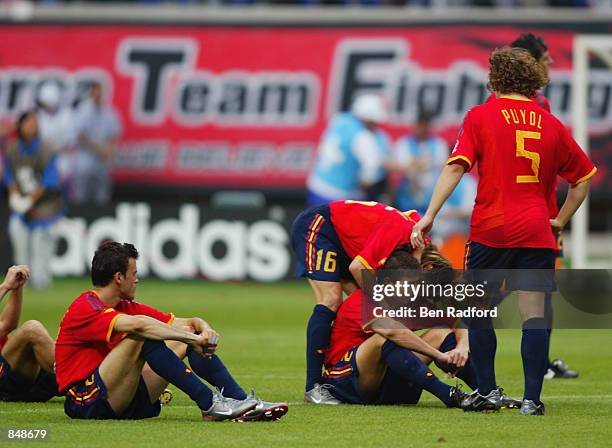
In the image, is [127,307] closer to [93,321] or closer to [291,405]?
[93,321]

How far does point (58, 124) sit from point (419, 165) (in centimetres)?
634

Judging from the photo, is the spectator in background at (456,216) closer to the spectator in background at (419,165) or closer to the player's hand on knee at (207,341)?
the spectator in background at (419,165)

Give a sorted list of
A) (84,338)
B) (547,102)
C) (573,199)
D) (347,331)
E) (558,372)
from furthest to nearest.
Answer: (558,372), (547,102), (347,331), (573,199), (84,338)

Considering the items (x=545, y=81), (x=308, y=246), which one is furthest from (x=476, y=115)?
(x=308, y=246)

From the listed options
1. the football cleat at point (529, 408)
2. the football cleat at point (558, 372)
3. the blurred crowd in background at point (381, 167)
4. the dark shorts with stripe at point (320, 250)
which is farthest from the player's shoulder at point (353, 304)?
the blurred crowd in background at point (381, 167)

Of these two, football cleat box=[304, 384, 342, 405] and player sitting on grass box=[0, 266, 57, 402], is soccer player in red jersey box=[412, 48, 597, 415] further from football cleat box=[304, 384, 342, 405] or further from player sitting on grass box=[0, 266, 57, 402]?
player sitting on grass box=[0, 266, 57, 402]

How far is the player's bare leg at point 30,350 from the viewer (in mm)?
8758

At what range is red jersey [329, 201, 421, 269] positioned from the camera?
848 centimetres

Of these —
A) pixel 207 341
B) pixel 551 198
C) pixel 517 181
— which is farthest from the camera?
pixel 551 198

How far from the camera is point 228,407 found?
7914 mm

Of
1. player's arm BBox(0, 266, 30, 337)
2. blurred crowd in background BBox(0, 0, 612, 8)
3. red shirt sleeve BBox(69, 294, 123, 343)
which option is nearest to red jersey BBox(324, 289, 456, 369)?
red shirt sleeve BBox(69, 294, 123, 343)

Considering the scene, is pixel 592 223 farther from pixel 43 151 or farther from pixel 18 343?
pixel 18 343

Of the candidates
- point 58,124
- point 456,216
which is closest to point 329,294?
point 456,216

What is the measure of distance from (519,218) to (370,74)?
1535 centimetres
